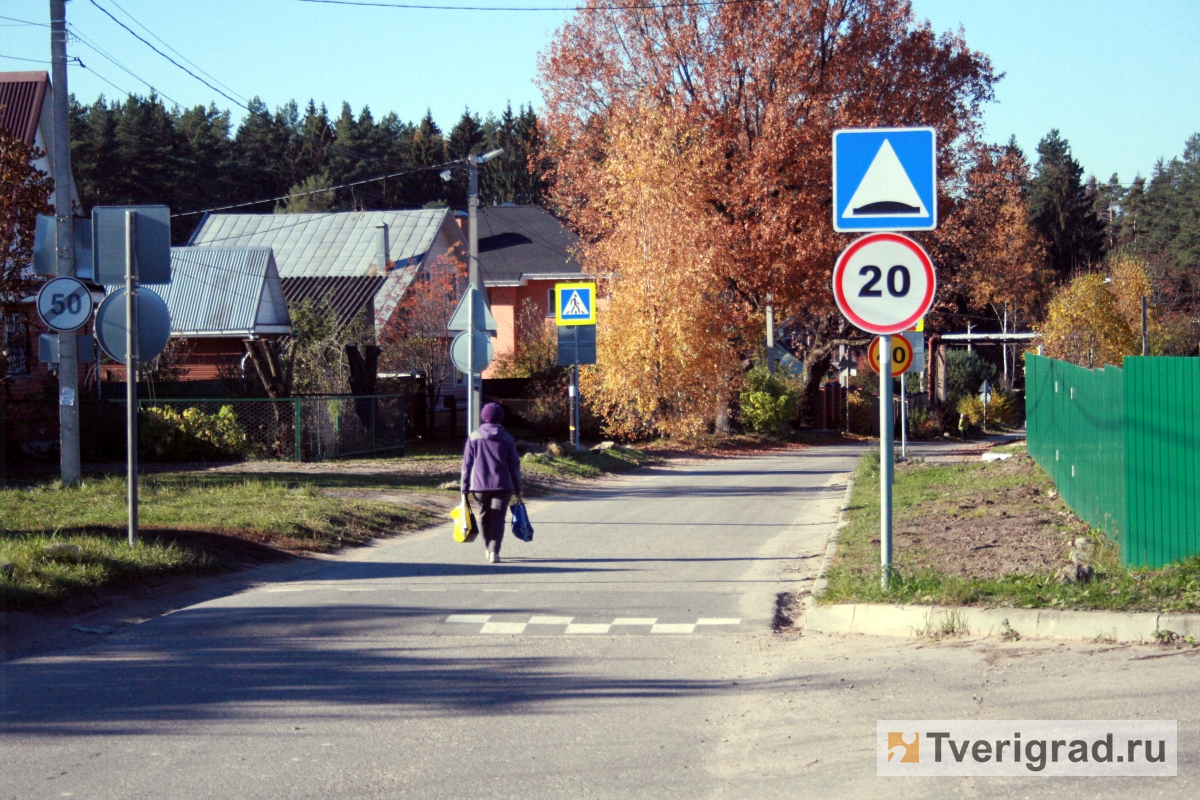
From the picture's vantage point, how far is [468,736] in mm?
5586

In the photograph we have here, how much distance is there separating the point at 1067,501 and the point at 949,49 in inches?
1028

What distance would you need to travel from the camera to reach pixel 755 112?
35.1 metres

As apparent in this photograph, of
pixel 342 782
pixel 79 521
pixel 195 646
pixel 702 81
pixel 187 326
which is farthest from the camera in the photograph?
pixel 702 81

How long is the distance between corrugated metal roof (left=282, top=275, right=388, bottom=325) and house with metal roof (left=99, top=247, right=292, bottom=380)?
480cm

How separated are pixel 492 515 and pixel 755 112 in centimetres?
2661

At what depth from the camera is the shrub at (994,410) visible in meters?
54.3

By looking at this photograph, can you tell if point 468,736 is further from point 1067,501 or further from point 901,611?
point 1067,501

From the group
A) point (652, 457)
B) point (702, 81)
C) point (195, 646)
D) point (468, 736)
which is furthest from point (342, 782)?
point (702, 81)

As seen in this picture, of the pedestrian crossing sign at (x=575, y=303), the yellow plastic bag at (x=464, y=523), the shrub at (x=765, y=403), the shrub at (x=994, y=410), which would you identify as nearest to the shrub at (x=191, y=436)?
the pedestrian crossing sign at (x=575, y=303)

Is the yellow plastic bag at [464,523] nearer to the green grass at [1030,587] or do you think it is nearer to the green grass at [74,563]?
the green grass at [74,563]

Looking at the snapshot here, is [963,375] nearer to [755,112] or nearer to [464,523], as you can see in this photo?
[755,112]

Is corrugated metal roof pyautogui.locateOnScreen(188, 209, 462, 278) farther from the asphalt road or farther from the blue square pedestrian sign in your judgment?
the blue square pedestrian sign
